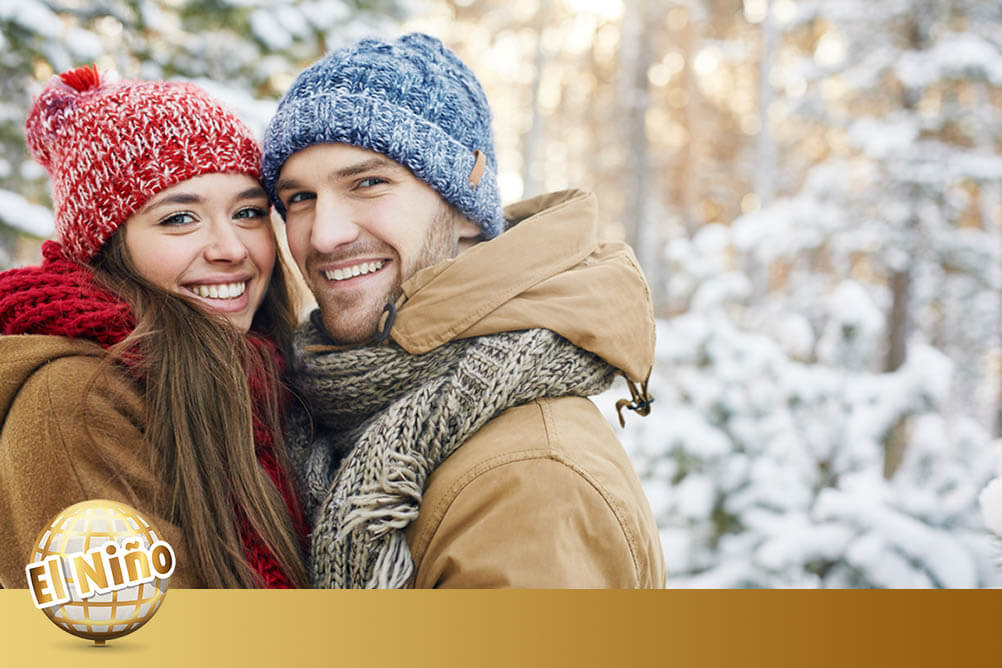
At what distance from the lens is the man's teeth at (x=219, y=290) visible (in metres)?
2.42

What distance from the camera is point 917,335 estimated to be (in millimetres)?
9234

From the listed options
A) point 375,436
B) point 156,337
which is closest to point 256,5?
point 156,337

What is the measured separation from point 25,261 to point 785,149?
53.3ft

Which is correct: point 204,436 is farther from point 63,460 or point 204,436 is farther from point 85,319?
point 85,319

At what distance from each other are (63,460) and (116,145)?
896 millimetres

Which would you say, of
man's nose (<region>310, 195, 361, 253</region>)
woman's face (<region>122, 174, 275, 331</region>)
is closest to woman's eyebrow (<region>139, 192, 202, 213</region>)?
woman's face (<region>122, 174, 275, 331</region>)

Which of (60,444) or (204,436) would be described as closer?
(60,444)

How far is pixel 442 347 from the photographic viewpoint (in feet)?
6.99

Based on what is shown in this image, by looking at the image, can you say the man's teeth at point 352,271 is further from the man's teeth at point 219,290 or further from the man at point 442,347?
the man's teeth at point 219,290

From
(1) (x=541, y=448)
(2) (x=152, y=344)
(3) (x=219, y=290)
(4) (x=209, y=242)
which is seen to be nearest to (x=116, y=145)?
(4) (x=209, y=242)

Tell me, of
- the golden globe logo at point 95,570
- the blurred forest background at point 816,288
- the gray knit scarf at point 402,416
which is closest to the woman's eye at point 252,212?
the gray knit scarf at point 402,416

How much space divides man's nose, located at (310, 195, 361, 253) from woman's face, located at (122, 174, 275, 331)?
245 millimetres

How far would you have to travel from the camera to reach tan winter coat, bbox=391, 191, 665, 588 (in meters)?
1.79

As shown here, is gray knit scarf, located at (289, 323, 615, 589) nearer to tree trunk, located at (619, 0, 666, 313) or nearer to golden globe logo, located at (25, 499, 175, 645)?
golden globe logo, located at (25, 499, 175, 645)
